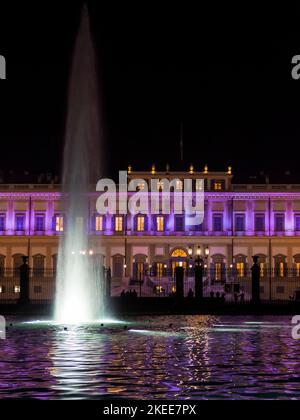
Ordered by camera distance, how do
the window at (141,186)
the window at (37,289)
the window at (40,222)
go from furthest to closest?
the window at (40,222) → the window at (141,186) → the window at (37,289)

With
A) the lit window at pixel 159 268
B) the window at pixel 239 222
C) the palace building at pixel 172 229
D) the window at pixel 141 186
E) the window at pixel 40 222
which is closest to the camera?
the lit window at pixel 159 268

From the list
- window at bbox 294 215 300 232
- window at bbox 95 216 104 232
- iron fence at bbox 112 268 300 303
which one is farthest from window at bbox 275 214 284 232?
window at bbox 95 216 104 232

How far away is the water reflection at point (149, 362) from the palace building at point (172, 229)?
4157cm

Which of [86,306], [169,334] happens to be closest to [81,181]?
[86,306]

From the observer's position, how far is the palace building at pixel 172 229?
64.8 m

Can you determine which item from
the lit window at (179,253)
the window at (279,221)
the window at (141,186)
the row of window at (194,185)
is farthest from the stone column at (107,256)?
the window at (279,221)

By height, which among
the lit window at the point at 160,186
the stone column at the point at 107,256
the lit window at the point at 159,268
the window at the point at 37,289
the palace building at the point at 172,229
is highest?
the lit window at the point at 160,186

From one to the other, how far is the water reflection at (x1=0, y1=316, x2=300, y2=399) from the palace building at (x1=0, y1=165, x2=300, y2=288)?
41568mm

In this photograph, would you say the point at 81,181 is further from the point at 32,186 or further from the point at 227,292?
the point at 32,186

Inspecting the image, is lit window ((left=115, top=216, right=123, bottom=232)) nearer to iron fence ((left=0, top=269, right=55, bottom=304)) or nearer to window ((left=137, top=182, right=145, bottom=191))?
window ((left=137, top=182, right=145, bottom=191))

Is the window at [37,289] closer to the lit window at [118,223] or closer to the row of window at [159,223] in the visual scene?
the row of window at [159,223]

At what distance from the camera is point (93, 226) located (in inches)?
2576

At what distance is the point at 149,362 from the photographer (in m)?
14.7

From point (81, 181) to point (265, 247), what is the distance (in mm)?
37428
